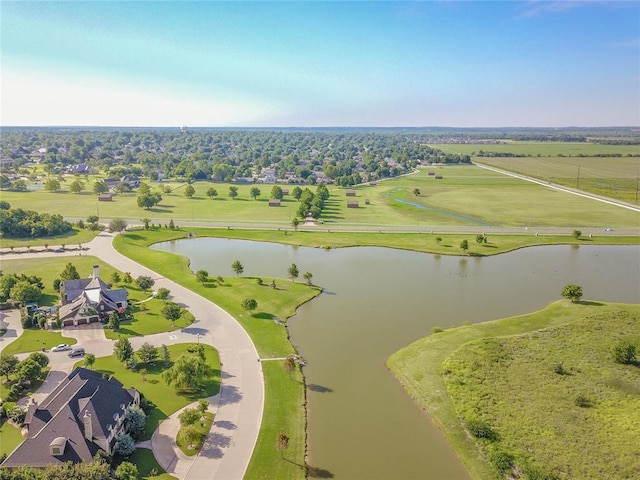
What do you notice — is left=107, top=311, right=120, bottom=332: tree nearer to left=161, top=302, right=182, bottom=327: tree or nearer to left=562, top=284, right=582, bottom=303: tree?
left=161, top=302, right=182, bottom=327: tree

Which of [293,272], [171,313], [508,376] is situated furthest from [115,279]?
[508,376]

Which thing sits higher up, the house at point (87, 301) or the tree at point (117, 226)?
the tree at point (117, 226)

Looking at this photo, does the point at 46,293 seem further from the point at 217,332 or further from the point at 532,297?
the point at 532,297

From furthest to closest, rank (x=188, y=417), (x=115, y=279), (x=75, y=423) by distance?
(x=115, y=279)
(x=188, y=417)
(x=75, y=423)

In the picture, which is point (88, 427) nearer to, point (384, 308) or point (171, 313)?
point (171, 313)

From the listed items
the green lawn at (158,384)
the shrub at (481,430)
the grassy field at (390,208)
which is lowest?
the shrub at (481,430)

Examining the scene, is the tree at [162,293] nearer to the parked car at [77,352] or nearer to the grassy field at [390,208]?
the parked car at [77,352]

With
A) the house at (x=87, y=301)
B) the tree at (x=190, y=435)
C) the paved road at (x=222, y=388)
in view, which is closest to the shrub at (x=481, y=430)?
the paved road at (x=222, y=388)
